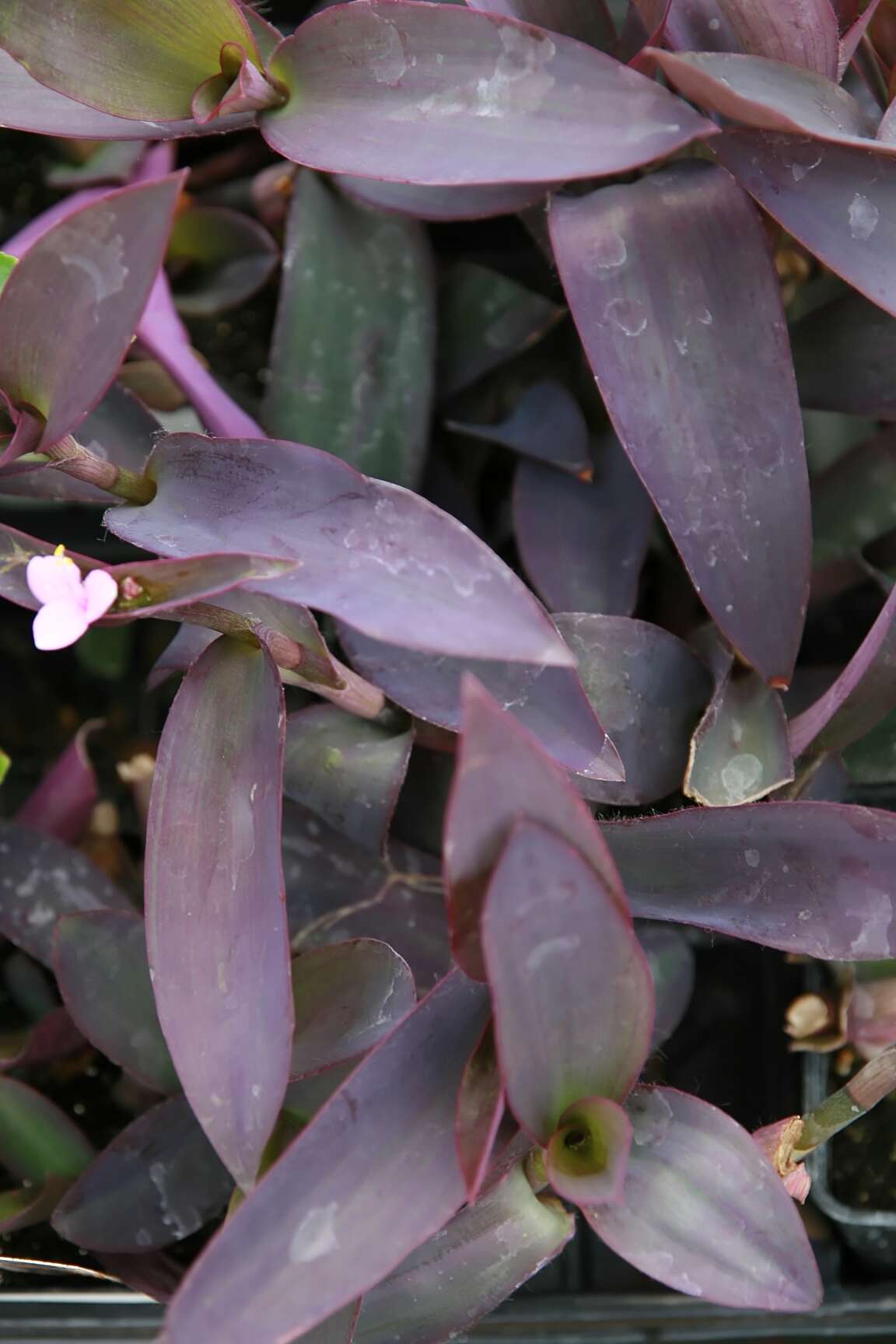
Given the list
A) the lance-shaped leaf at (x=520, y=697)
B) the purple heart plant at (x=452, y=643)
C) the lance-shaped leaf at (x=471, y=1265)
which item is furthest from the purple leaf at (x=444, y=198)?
the lance-shaped leaf at (x=471, y=1265)

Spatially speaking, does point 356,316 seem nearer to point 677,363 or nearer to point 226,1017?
point 677,363

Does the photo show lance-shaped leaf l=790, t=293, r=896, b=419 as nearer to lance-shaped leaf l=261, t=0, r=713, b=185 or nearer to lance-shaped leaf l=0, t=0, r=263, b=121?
lance-shaped leaf l=261, t=0, r=713, b=185

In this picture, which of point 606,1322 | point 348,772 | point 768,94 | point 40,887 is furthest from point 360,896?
point 768,94

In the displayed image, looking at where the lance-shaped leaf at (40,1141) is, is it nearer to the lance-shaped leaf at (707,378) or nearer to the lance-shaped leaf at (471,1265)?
the lance-shaped leaf at (471,1265)

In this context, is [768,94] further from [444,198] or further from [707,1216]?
[707,1216]

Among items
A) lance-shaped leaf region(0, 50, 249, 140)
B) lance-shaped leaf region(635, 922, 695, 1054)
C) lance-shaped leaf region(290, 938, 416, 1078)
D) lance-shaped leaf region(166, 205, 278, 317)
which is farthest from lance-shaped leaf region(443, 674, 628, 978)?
lance-shaped leaf region(166, 205, 278, 317)

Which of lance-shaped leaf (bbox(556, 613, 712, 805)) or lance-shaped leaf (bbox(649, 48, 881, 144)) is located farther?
lance-shaped leaf (bbox(556, 613, 712, 805))
